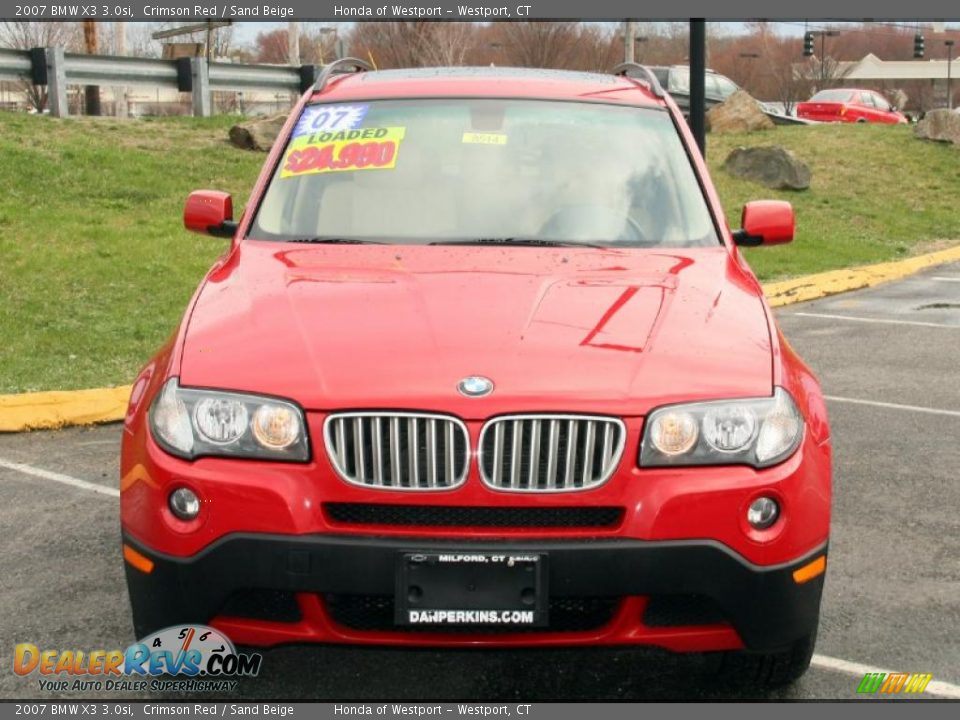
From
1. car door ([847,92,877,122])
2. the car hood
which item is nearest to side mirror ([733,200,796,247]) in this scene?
the car hood

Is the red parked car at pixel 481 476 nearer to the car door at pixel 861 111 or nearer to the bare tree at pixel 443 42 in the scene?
the car door at pixel 861 111

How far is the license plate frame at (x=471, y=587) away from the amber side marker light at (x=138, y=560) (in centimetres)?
65

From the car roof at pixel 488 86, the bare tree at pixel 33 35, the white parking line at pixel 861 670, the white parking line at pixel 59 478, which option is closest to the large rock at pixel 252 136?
the white parking line at pixel 59 478

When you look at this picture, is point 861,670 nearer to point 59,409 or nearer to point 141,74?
point 59,409

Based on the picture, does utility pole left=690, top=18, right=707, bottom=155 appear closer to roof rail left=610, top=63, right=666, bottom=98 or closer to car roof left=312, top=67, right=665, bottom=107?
roof rail left=610, top=63, right=666, bottom=98

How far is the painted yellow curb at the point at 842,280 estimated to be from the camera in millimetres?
12664

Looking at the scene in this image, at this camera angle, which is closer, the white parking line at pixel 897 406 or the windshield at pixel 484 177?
the windshield at pixel 484 177

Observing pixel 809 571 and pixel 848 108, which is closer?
pixel 809 571

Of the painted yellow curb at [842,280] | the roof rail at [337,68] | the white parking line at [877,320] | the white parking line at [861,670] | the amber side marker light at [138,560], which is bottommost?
the painted yellow curb at [842,280]

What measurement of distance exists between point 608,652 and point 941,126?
22238 mm

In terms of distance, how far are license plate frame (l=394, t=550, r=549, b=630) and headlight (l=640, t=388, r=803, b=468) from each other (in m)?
0.40

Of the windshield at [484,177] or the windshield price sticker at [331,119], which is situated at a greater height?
the windshield price sticker at [331,119]

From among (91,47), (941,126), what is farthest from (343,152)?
(91,47)

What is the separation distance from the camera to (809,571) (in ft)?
11.3
